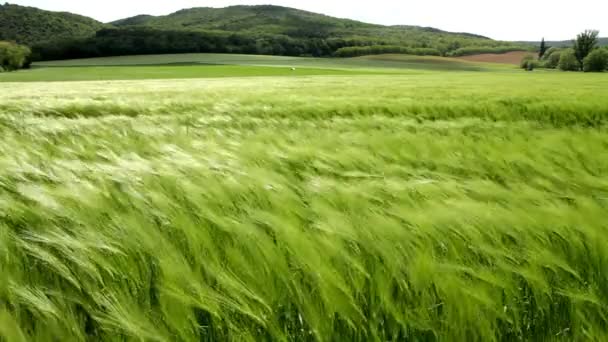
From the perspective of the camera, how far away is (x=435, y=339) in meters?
0.95

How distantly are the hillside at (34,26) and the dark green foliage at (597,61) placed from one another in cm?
10059

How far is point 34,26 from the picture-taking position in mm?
107312

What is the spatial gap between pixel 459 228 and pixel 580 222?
0.34 meters

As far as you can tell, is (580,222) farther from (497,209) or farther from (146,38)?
(146,38)

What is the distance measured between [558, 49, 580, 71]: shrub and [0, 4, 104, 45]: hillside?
98.1 metres

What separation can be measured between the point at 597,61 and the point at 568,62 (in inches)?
258

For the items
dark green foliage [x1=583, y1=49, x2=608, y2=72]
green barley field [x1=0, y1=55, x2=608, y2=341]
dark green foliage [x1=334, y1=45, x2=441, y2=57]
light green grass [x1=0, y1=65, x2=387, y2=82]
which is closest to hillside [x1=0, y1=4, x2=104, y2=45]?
dark green foliage [x1=334, y1=45, x2=441, y2=57]

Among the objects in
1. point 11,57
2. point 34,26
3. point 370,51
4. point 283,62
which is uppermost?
point 34,26

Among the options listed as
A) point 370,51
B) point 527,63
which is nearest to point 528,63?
point 527,63

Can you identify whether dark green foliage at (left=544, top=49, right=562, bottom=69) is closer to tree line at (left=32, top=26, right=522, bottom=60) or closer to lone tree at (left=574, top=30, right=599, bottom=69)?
lone tree at (left=574, top=30, right=599, bottom=69)

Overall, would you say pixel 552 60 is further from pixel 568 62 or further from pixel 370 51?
pixel 370 51

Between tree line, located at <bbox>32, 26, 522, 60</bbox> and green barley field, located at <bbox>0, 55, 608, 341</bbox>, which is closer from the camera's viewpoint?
green barley field, located at <bbox>0, 55, 608, 341</bbox>

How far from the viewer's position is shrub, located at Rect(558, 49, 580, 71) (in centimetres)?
7075

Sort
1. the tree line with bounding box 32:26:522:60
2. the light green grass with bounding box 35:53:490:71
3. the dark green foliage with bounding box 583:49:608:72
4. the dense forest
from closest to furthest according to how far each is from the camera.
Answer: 1. the light green grass with bounding box 35:53:490:71
2. the dark green foliage with bounding box 583:49:608:72
3. the tree line with bounding box 32:26:522:60
4. the dense forest
